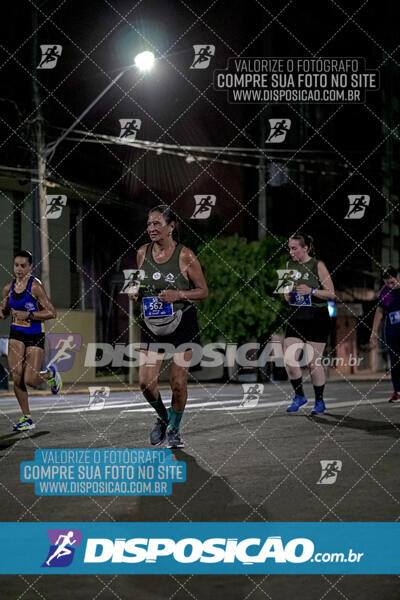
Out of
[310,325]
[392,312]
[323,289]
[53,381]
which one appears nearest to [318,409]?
[310,325]

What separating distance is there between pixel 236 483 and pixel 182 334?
72.8 inches

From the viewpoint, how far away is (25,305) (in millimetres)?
10344

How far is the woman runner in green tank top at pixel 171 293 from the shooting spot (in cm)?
825

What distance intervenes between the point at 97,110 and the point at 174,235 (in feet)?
86.5

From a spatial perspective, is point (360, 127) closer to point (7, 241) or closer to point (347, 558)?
point (7, 241)

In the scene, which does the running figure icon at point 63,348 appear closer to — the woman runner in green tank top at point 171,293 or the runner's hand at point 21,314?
the runner's hand at point 21,314

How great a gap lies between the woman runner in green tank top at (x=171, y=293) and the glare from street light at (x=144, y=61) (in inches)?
470

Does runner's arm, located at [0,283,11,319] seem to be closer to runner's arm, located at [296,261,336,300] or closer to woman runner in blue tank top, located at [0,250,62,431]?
woman runner in blue tank top, located at [0,250,62,431]

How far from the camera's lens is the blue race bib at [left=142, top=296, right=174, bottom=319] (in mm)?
8305

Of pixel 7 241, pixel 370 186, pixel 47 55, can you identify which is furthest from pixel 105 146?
pixel 370 186

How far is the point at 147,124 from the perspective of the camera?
35.6 metres
